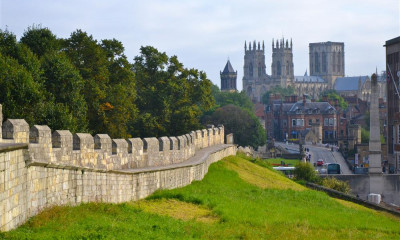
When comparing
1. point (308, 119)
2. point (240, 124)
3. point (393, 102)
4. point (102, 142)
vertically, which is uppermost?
point (393, 102)

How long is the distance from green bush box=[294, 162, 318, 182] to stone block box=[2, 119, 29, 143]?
121 ft

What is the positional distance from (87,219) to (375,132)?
3985 cm

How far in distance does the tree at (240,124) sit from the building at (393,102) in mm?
32077

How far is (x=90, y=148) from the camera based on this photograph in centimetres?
1939

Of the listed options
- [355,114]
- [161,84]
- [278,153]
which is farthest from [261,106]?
[161,84]

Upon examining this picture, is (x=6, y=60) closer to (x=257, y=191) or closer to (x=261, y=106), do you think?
(x=257, y=191)

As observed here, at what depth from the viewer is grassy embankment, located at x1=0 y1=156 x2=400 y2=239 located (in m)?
13.8

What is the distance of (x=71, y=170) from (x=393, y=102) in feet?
188

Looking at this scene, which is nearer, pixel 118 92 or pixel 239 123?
pixel 118 92

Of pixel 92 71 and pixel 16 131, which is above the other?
pixel 92 71

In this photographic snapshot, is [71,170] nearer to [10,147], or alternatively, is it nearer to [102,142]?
[10,147]

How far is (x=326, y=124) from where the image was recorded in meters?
148

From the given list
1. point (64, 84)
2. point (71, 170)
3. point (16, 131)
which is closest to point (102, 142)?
point (71, 170)

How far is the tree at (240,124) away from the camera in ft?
335
